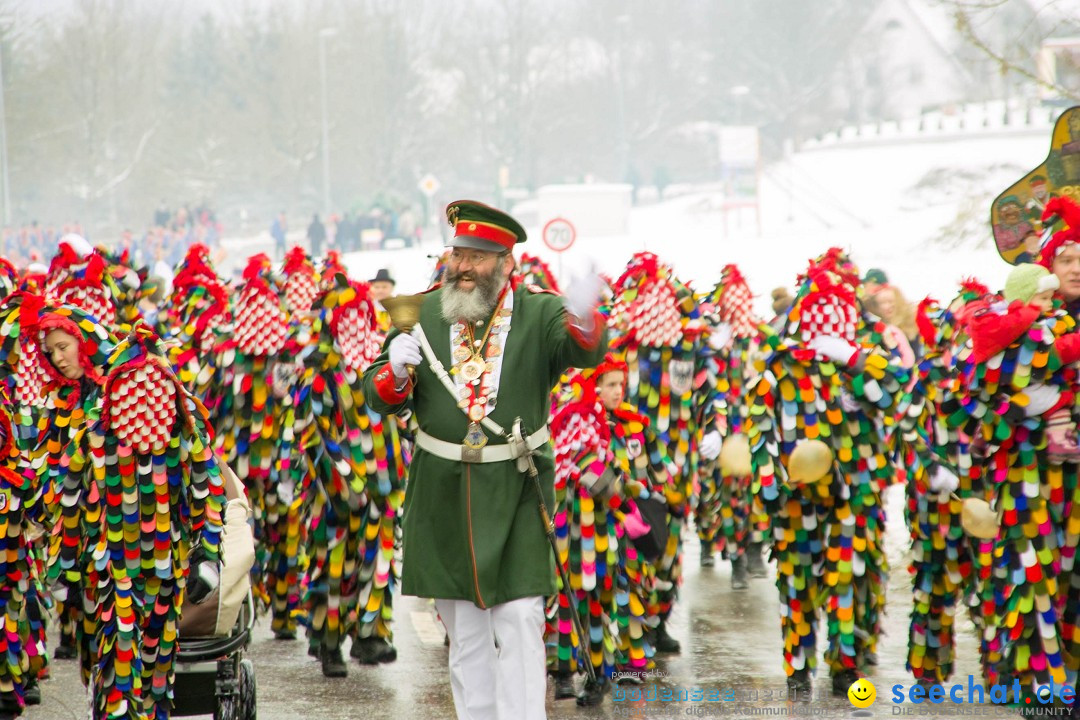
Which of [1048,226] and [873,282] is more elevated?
[1048,226]

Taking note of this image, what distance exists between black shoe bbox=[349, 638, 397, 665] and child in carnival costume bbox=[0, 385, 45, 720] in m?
1.90

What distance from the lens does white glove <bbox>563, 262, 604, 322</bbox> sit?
5.75 metres

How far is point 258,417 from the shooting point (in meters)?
9.41

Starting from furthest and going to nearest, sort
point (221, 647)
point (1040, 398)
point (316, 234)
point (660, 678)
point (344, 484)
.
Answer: point (316, 234) < point (344, 484) < point (660, 678) < point (1040, 398) < point (221, 647)

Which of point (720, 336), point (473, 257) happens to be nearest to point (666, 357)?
point (720, 336)

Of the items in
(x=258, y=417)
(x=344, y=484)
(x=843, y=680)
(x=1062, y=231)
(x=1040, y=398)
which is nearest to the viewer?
(x=1040, y=398)

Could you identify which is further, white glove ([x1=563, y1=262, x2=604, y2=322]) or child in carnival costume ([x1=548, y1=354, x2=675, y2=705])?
child in carnival costume ([x1=548, y1=354, x2=675, y2=705])

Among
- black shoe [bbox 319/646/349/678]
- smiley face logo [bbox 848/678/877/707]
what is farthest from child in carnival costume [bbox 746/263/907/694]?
black shoe [bbox 319/646/349/678]

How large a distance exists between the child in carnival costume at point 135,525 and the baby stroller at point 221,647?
5.6 inches

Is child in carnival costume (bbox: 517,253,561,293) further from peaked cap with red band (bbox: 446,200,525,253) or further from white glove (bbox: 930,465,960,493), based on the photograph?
peaked cap with red band (bbox: 446,200,525,253)

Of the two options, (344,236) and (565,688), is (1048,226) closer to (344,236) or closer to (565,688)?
(565,688)

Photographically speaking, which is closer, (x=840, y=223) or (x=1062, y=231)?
(x=1062, y=231)

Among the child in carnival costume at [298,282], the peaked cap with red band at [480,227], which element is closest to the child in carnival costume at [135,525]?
the peaked cap with red band at [480,227]

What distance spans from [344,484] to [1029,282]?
12.7 feet
